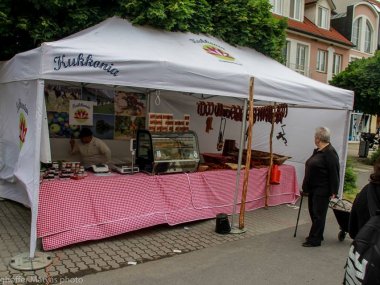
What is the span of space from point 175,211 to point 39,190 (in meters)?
2.04

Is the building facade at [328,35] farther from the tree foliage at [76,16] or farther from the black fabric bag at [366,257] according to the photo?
the black fabric bag at [366,257]

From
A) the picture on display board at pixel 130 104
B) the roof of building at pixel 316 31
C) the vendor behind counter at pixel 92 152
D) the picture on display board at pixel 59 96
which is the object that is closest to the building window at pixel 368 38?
the roof of building at pixel 316 31

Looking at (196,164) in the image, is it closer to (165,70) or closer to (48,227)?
(165,70)

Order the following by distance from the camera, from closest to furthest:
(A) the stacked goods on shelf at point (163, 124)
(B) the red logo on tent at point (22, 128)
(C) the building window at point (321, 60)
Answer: (B) the red logo on tent at point (22, 128) → (A) the stacked goods on shelf at point (163, 124) → (C) the building window at point (321, 60)

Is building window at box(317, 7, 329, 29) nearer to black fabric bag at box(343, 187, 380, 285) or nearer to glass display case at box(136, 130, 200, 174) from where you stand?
glass display case at box(136, 130, 200, 174)

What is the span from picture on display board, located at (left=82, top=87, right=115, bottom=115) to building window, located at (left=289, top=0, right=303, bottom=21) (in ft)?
58.9

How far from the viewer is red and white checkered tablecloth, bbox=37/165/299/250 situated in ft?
15.6

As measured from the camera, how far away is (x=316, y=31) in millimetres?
23578

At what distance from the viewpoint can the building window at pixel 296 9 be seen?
22859mm

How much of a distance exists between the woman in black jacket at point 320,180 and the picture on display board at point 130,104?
3.85 metres

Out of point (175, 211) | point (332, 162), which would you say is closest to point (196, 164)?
point (175, 211)

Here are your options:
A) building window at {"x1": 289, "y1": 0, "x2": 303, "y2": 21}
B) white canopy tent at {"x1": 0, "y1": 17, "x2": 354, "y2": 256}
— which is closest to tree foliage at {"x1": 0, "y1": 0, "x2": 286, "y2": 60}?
white canopy tent at {"x1": 0, "y1": 17, "x2": 354, "y2": 256}

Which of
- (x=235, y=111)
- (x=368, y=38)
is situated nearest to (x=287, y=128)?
(x=235, y=111)

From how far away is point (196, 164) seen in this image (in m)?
6.50
